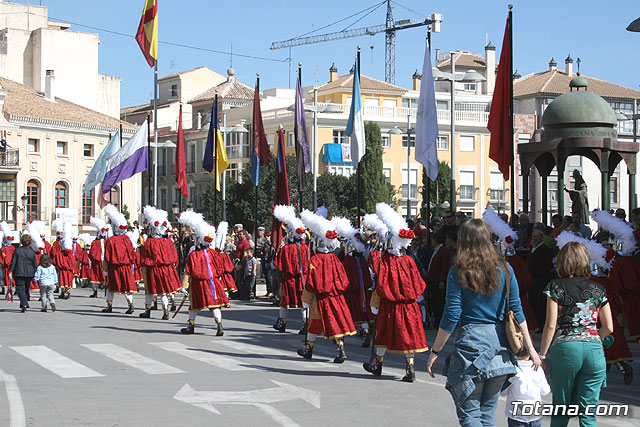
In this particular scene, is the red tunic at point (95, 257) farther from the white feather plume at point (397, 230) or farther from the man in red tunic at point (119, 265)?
the white feather plume at point (397, 230)

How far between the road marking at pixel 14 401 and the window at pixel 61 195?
188ft

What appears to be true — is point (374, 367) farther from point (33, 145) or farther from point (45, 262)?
point (33, 145)

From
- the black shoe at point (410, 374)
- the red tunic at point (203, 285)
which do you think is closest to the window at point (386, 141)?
the red tunic at point (203, 285)

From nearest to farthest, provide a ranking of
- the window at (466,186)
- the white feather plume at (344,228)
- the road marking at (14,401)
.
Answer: the road marking at (14,401) < the white feather plume at (344,228) < the window at (466,186)

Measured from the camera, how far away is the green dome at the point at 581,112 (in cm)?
2073

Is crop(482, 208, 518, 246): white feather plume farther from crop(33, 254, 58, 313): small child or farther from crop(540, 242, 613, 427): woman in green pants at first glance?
crop(33, 254, 58, 313): small child

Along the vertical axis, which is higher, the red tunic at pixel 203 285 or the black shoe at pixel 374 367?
the red tunic at pixel 203 285

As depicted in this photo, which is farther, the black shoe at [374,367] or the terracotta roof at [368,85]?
the terracotta roof at [368,85]

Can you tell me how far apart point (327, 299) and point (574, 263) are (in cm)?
619

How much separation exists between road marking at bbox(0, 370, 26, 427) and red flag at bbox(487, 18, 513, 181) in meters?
11.0

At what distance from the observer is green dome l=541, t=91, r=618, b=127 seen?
20734 millimetres

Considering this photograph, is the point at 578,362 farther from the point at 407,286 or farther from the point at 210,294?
the point at 210,294

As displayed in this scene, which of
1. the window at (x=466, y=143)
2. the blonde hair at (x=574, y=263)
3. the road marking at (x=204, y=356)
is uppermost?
the window at (x=466, y=143)

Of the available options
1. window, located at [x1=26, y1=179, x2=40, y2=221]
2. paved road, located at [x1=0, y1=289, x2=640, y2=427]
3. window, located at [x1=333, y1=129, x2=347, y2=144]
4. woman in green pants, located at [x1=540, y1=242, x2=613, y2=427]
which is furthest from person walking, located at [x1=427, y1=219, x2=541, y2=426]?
window, located at [x1=333, y1=129, x2=347, y2=144]
